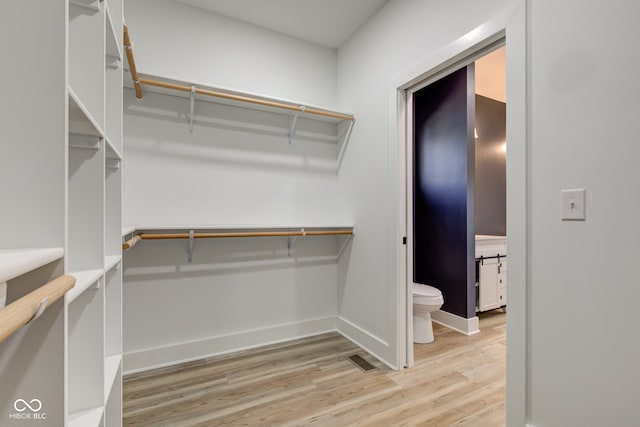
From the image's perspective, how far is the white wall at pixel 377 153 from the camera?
1896 mm

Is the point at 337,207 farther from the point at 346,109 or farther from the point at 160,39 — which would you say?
the point at 160,39

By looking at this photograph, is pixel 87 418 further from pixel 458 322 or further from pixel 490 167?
pixel 490 167

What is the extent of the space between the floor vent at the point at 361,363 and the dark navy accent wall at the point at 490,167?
98.5 inches

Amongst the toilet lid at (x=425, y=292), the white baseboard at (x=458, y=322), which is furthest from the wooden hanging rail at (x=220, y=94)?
the white baseboard at (x=458, y=322)

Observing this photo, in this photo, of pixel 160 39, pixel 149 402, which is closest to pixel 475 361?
pixel 149 402

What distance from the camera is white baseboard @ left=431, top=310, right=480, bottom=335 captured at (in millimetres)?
2676

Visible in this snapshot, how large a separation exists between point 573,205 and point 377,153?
1.31 m

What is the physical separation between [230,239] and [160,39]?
5.08ft

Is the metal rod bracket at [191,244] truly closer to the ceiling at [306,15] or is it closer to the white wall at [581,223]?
the ceiling at [306,15]

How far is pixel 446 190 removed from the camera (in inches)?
115

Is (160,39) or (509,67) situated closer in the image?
(509,67)

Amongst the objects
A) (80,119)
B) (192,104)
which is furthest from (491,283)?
(80,119)

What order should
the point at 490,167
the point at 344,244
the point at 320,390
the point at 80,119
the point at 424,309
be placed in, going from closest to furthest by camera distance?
the point at 80,119, the point at 320,390, the point at 424,309, the point at 344,244, the point at 490,167

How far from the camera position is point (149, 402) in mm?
1718
